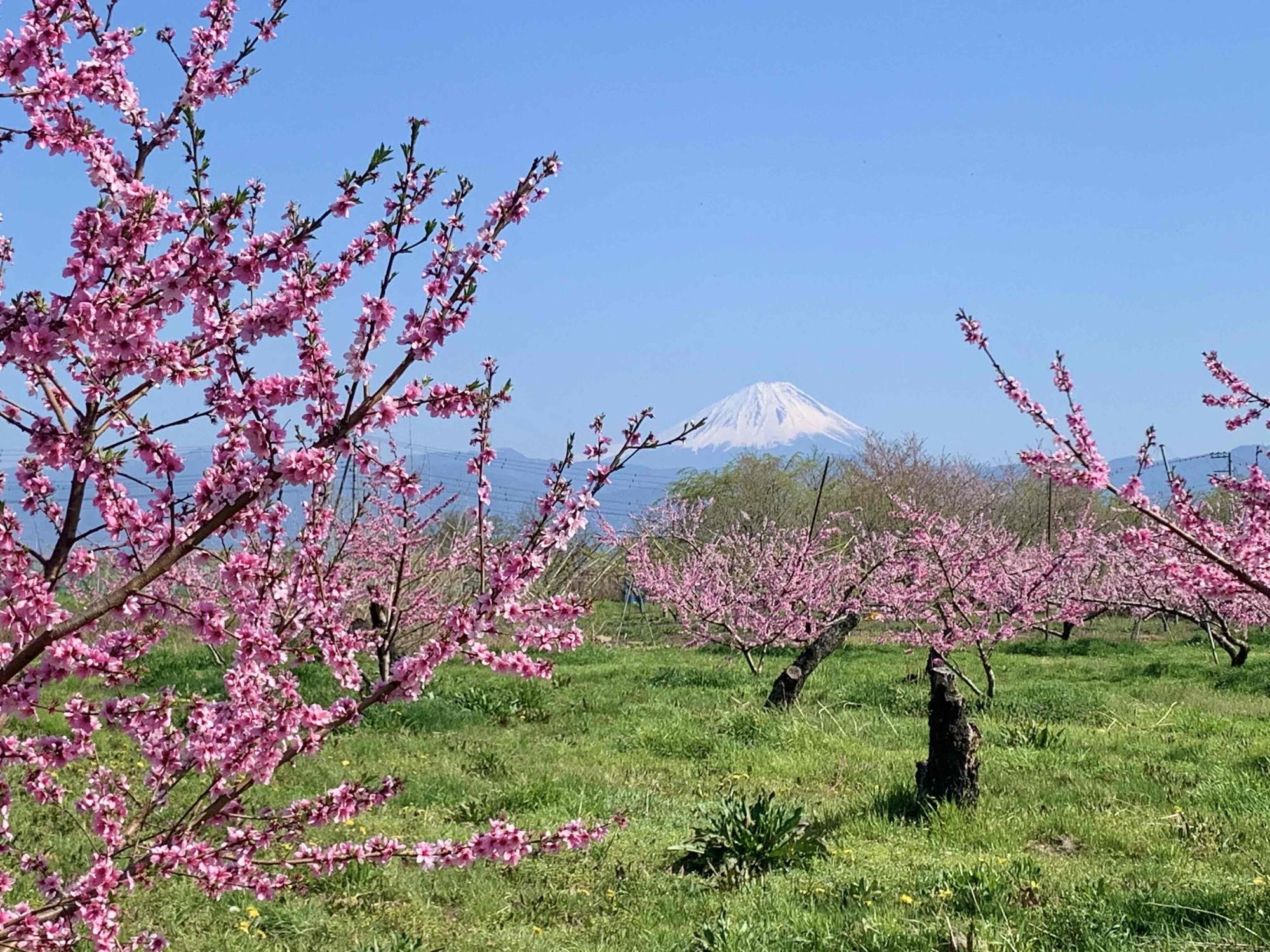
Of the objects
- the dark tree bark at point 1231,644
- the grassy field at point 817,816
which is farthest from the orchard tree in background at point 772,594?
the dark tree bark at point 1231,644

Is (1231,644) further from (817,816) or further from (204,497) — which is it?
(204,497)

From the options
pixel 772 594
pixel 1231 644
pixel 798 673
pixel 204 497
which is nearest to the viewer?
pixel 204 497

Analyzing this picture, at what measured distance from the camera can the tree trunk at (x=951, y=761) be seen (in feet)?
26.0

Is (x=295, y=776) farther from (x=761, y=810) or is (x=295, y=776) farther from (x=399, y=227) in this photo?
(x=399, y=227)

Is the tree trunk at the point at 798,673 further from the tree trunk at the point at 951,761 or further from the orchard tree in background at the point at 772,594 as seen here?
the tree trunk at the point at 951,761

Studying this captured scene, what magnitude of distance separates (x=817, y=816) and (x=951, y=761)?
119cm

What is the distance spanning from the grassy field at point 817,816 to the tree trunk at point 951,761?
0.55 ft

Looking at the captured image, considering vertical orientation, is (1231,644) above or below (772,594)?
below

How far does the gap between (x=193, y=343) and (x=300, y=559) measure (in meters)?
1.06

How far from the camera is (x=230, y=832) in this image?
3.46 m

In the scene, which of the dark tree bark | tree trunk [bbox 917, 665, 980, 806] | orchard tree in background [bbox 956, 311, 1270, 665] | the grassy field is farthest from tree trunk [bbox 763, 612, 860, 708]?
the dark tree bark

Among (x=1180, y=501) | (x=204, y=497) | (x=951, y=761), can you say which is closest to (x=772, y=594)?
(x=951, y=761)

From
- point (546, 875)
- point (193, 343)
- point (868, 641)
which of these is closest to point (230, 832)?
point (193, 343)

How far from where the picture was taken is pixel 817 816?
7.78 meters
